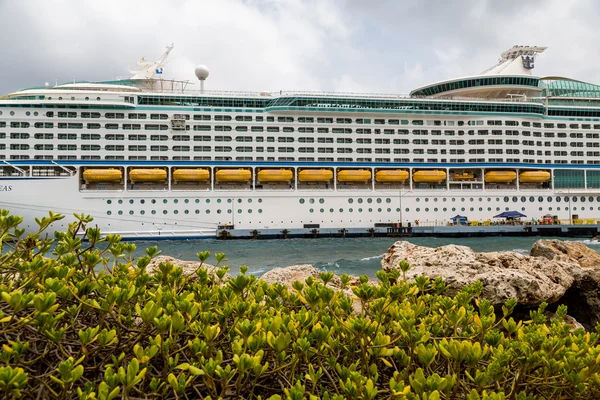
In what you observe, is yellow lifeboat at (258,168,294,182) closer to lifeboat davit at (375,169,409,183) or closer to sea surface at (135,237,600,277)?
sea surface at (135,237,600,277)

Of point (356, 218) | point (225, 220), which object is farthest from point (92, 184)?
point (356, 218)

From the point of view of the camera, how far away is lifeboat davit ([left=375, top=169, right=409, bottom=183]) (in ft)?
110

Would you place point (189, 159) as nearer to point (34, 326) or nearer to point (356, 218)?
point (356, 218)

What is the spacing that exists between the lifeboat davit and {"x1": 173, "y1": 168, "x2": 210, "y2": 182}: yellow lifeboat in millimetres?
14378

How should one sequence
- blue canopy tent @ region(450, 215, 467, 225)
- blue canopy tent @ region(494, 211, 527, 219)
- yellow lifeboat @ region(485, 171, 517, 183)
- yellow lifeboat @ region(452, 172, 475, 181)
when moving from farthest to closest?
yellow lifeboat @ region(452, 172, 475, 181) < yellow lifeboat @ region(485, 171, 517, 183) < blue canopy tent @ region(494, 211, 527, 219) < blue canopy tent @ region(450, 215, 467, 225)

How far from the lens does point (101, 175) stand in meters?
29.4

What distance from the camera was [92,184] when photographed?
3012 centimetres

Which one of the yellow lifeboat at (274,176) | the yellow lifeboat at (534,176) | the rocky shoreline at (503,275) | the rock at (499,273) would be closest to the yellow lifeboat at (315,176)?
the yellow lifeboat at (274,176)

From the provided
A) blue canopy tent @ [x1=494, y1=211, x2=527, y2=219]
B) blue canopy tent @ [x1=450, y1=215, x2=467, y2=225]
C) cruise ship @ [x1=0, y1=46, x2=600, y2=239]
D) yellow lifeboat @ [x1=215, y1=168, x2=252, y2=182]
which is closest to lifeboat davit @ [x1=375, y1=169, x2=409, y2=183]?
cruise ship @ [x1=0, y1=46, x2=600, y2=239]

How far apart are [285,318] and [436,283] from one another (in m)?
1.58

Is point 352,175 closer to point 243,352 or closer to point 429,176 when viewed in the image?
point 429,176

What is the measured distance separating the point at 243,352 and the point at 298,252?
21.2 meters

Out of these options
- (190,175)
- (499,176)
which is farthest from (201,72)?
(499,176)

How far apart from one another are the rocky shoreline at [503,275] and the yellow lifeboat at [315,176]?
24.5 m
